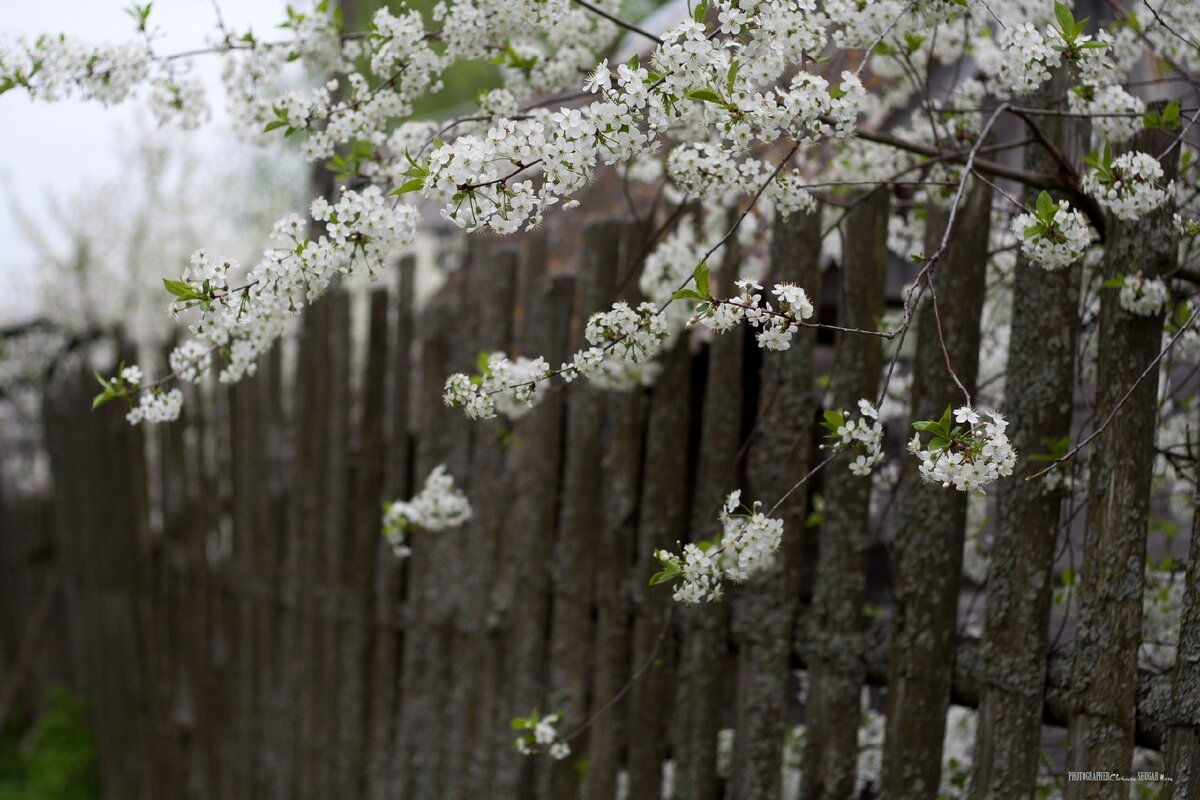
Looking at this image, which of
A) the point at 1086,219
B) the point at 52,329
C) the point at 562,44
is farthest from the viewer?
the point at 52,329

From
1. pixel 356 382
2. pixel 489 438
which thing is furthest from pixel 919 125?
pixel 356 382

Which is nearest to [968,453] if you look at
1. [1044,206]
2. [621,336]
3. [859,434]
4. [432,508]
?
[859,434]

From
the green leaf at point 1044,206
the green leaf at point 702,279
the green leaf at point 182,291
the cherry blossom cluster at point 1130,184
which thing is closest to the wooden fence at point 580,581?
the cherry blossom cluster at point 1130,184

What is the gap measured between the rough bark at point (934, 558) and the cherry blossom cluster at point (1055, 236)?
12.2 inches

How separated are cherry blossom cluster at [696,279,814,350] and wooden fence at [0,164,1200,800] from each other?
558 mm

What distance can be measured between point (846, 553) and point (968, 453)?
2.52 ft

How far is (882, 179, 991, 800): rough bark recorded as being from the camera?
2037 mm

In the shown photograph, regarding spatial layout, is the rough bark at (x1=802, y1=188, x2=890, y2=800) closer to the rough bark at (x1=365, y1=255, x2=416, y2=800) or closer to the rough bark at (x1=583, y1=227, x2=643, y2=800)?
the rough bark at (x1=583, y1=227, x2=643, y2=800)

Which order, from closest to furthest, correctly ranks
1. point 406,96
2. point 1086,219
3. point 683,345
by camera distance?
1. point 1086,219
2. point 406,96
3. point 683,345

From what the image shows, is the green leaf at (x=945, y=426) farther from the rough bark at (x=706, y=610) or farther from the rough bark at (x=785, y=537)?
the rough bark at (x=706, y=610)

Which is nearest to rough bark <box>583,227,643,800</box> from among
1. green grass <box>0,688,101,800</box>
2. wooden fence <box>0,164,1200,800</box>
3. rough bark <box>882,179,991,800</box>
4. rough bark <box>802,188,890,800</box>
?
wooden fence <box>0,164,1200,800</box>

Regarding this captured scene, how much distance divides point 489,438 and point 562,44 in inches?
45.2

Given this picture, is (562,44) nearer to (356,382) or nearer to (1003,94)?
(1003,94)

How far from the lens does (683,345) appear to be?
2574mm
